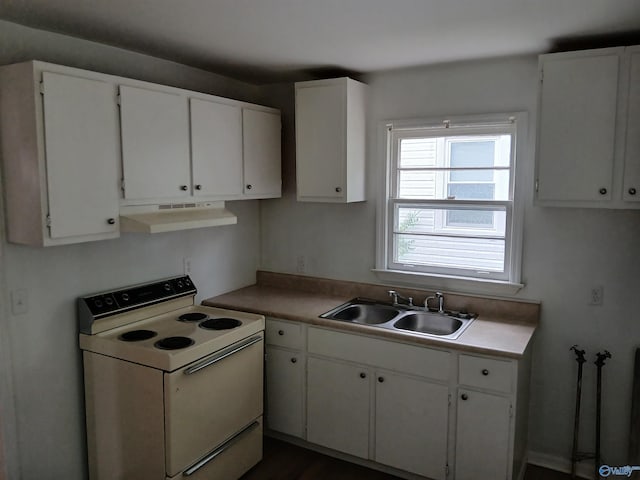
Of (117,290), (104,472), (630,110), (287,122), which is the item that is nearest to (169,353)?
(117,290)

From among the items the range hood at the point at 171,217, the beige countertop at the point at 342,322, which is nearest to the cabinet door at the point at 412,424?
the beige countertop at the point at 342,322

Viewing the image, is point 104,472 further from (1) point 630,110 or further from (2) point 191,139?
(1) point 630,110

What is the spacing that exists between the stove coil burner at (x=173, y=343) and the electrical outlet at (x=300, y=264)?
134 cm

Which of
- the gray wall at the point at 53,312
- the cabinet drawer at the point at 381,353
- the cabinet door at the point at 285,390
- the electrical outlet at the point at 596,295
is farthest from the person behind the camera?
the cabinet door at the point at 285,390

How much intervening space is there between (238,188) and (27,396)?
1629 millimetres

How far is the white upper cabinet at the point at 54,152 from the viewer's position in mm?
2152

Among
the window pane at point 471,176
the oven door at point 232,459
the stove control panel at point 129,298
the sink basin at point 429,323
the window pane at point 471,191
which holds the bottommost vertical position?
the oven door at point 232,459

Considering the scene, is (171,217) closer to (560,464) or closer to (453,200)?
(453,200)

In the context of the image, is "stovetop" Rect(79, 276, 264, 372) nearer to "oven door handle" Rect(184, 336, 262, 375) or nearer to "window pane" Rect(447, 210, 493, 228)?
"oven door handle" Rect(184, 336, 262, 375)

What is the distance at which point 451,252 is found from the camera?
3.28 metres

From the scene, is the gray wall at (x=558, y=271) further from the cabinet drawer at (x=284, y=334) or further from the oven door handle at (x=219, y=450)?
the oven door handle at (x=219, y=450)

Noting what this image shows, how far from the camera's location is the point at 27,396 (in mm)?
2426

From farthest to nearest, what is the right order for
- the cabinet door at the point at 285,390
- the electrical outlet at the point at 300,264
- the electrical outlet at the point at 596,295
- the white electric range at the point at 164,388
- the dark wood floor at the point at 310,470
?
1. the electrical outlet at the point at 300,264
2. the cabinet door at the point at 285,390
3. the dark wood floor at the point at 310,470
4. the electrical outlet at the point at 596,295
5. the white electric range at the point at 164,388

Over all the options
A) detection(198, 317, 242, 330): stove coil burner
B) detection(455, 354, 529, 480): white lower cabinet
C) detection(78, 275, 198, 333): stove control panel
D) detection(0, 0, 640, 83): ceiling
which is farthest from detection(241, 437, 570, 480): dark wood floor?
detection(0, 0, 640, 83): ceiling
